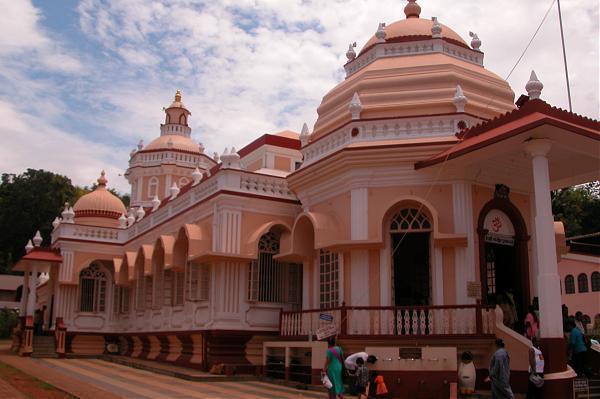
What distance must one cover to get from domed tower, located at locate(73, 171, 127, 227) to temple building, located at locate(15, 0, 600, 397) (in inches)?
385

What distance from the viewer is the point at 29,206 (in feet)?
164

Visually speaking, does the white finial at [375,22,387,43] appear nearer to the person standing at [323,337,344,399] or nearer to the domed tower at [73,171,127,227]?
the person standing at [323,337,344,399]

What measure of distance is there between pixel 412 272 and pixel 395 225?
268 centimetres

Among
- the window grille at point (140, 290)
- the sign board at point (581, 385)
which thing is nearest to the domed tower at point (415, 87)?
the sign board at point (581, 385)

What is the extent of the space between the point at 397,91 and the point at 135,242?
1407 centimetres

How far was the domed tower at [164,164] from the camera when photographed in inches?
1342

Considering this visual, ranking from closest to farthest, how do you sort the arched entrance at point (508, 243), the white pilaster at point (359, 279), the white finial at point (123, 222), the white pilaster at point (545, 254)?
the white pilaster at point (545, 254) < the arched entrance at point (508, 243) < the white pilaster at point (359, 279) < the white finial at point (123, 222)

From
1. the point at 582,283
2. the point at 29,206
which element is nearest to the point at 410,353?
the point at 582,283

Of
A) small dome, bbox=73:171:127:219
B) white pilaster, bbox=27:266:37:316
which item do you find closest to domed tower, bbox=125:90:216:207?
small dome, bbox=73:171:127:219

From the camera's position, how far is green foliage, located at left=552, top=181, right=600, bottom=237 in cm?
4044

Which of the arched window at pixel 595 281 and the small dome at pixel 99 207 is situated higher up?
the small dome at pixel 99 207

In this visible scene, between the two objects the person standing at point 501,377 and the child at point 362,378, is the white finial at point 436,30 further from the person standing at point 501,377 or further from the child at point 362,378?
the person standing at point 501,377

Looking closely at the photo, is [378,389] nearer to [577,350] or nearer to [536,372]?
[536,372]

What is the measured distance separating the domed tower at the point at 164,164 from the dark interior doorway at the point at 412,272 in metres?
19.2
